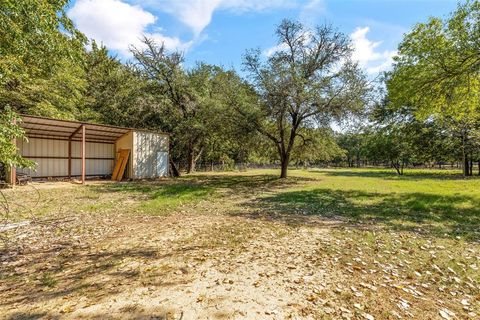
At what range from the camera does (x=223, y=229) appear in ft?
18.2

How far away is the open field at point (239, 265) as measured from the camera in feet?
8.64

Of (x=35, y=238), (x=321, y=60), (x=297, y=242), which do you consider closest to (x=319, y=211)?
(x=297, y=242)

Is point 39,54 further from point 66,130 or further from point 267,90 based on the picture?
point 267,90

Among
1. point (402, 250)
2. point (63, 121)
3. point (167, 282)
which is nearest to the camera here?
point (167, 282)

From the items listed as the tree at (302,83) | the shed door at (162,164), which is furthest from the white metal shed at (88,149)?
the tree at (302,83)

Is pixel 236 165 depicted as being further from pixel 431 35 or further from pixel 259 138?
pixel 431 35

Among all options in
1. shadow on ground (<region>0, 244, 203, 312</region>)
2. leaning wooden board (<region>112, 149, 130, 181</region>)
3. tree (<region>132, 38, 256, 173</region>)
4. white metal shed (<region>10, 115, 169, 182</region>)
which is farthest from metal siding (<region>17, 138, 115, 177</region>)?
shadow on ground (<region>0, 244, 203, 312</region>)

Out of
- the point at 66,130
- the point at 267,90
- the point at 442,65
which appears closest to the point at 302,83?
the point at 267,90

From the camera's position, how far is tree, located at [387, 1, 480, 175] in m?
8.70

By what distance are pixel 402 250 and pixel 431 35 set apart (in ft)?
30.2

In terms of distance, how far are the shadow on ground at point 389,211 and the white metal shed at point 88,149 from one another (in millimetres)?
10595

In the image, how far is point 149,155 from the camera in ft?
57.3

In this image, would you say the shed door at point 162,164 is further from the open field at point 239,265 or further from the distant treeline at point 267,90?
the open field at point 239,265

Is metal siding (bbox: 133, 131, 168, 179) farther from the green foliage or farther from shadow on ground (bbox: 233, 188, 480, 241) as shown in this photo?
the green foliage
